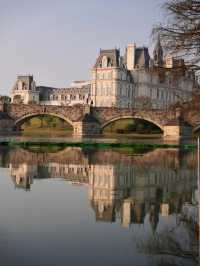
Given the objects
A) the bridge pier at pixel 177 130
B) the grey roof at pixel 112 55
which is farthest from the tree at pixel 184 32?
the grey roof at pixel 112 55

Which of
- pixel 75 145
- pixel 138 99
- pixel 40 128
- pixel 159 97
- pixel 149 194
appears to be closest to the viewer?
pixel 149 194

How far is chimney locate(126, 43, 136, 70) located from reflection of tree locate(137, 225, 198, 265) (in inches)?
4887

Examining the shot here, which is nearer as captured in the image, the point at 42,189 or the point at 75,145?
the point at 42,189

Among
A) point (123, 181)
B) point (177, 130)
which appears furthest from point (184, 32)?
point (177, 130)

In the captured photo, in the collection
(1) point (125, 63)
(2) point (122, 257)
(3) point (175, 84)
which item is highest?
(1) point (125, 63)

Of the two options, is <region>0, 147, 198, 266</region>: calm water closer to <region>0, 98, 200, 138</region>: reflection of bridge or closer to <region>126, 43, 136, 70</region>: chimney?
<region>0, 98, 200, 138</region>: reflection of bridge

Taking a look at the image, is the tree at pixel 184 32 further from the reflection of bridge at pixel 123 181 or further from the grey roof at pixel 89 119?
the grey roof at pixel 89 119

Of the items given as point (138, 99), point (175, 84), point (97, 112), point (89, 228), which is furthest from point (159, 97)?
point (89, 228)

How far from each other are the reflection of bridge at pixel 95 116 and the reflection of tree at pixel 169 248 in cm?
5784

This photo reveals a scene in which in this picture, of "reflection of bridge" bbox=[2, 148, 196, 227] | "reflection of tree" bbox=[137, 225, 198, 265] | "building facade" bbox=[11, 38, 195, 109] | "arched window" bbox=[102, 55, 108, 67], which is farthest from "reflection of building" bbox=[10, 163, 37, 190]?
"arched window" bbox=[102, 55, 108, 67]

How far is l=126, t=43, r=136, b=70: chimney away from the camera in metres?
132

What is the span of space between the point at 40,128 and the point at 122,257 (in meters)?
82.3

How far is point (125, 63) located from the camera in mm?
139125

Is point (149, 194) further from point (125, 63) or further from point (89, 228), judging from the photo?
point (125, 63)
